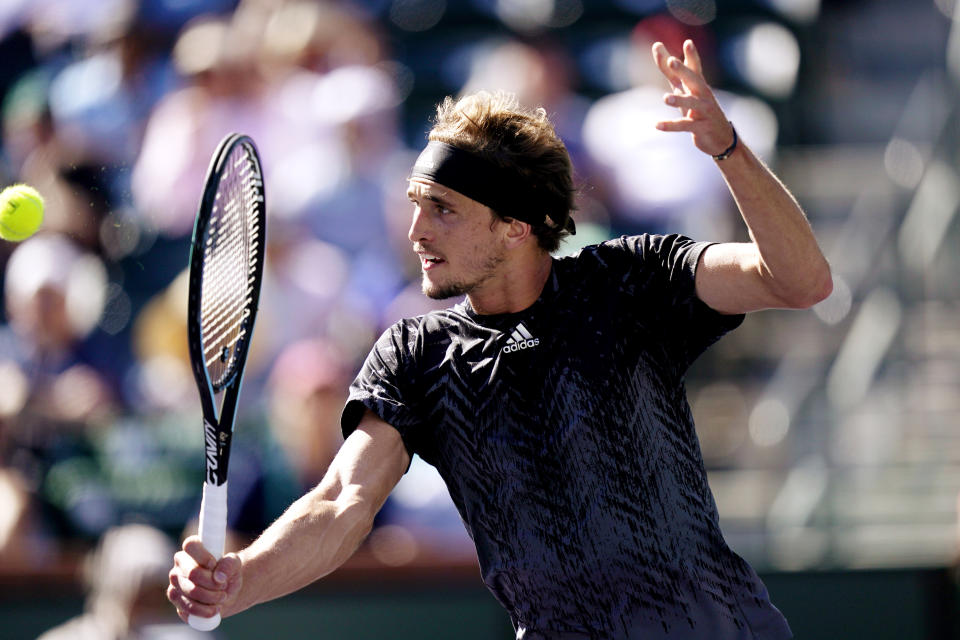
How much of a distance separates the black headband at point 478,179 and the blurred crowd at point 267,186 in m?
2.93

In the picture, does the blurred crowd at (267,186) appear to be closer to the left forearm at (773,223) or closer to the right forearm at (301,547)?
the right forearm at (301,547)

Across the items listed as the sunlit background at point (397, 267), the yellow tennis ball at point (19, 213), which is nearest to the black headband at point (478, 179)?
the yellow tennis ball at point (19, 213)

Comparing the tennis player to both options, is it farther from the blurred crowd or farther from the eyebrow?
the blurred crowd

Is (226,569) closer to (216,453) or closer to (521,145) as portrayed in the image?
(216,453)

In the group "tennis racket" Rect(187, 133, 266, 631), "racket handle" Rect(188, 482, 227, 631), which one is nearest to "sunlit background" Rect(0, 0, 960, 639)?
"tennis racket" Rect(187, 133, 266, 631)

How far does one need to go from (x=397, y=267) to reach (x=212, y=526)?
4.00 m

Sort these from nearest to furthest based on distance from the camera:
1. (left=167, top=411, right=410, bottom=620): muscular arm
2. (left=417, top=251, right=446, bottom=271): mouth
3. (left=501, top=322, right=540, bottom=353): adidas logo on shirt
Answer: (left=167, top=411, right=410, bottom=620): muscular arm
(left=501, top=322, right=540, bottom=353): adidas logo on shirt
(left=417, top=251, right=446, bottom=271): mouth

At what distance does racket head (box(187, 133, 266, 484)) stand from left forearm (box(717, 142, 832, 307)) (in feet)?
3.95

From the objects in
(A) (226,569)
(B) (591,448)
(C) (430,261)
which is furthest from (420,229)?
(A) (226,569)

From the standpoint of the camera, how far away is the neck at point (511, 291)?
138 inches

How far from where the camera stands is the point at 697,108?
9.88ft

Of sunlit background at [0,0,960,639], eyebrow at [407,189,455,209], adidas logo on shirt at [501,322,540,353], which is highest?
eyebrow at [407,189,455,209]

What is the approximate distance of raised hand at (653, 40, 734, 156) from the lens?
3.01m

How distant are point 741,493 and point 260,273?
3940mm
